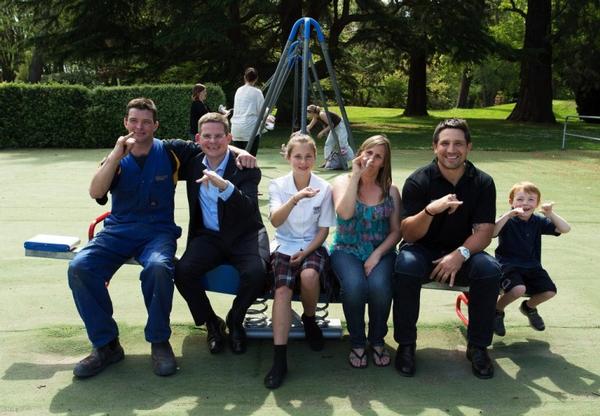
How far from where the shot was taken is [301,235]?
12.7 ft

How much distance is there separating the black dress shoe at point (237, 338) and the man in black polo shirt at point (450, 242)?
2.91 feet

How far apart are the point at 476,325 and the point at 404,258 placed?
54 centimetres

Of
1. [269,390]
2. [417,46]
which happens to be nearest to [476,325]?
[269,390]

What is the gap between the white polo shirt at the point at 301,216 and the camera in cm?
386

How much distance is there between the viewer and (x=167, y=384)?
3.44 meters

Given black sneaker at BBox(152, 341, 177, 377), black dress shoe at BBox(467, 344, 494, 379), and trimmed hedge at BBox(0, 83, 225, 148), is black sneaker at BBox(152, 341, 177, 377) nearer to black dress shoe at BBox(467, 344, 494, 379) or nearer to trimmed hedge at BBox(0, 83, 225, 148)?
black dress shoe at BBox(467, 344, 494, 379)

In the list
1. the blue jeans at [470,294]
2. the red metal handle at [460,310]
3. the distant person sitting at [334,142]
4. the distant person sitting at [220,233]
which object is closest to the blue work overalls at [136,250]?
the distant person sitting at [220,233]

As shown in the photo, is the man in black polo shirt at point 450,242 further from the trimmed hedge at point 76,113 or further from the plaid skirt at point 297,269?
the trimmed hedge at point 76,113

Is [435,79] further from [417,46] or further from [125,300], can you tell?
[125,300]

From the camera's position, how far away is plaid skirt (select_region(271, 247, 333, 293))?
368 centimetres

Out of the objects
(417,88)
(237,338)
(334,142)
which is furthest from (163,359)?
(417,88)

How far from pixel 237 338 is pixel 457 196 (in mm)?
1507

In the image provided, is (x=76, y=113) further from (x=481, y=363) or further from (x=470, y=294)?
(x=481, y=363)

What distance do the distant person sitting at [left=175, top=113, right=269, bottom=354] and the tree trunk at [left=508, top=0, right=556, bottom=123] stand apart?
2594 cm
